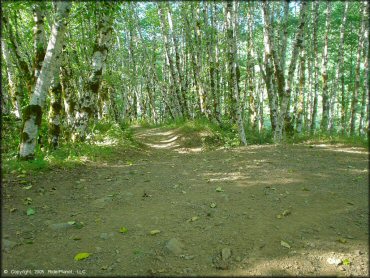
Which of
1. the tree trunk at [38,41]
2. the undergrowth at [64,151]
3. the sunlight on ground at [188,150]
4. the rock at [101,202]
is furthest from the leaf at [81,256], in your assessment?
the sunlight on ground at [188,150]

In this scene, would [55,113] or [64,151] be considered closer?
[64,151]

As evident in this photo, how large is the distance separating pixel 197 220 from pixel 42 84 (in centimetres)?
480

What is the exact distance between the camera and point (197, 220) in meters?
4.70

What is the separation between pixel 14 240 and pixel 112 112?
2145 centimetres

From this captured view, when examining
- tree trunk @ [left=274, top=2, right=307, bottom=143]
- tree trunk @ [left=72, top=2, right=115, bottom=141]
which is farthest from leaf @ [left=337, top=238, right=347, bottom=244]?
tree trunk @ [left=72, top=2, right=115, bottom=141]

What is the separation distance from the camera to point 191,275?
3.37 metres

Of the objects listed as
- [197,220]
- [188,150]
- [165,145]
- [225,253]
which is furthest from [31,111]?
[165,145]

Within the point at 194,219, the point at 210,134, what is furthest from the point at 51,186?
the point at 210,134

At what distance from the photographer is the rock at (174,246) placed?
3828mm

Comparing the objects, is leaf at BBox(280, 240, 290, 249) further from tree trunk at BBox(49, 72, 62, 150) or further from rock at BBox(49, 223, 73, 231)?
tree trunk at BBox(49, 72, 62, 150)

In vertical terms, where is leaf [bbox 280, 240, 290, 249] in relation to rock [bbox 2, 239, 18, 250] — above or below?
below

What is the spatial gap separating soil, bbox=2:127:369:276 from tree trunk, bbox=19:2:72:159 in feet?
2.80

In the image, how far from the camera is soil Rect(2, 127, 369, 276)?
139 inches

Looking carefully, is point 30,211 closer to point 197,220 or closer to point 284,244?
point 197,220
